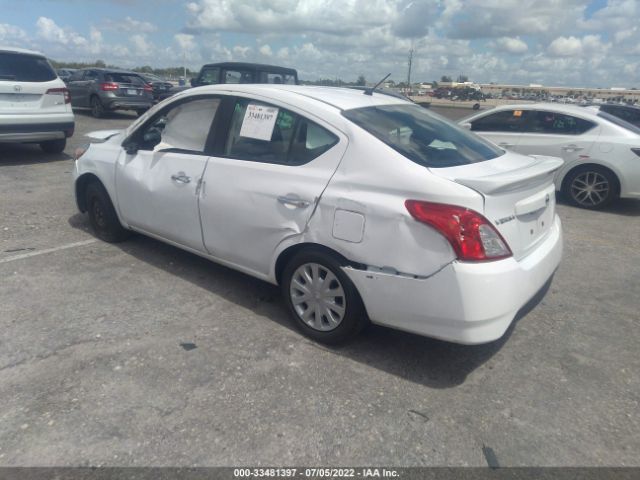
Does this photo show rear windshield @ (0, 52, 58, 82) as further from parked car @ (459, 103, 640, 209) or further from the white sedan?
parked car @ (459, 103, 640, 209)

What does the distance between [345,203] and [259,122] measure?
105cm

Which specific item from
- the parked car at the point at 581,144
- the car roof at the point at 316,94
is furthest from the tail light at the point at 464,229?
the parked car at the point at 581,144

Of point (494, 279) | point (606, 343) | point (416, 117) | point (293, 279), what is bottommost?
point (606, 343)

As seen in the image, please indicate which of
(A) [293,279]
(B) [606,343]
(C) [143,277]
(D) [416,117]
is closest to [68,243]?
(C) [143,277]

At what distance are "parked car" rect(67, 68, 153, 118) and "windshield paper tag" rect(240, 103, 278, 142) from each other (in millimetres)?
13667

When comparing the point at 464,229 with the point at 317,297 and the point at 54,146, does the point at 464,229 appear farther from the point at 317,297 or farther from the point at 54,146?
the point at 54,146

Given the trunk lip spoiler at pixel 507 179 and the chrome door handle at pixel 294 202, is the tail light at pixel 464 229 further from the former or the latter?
the chrome door handle at pixel 294 202

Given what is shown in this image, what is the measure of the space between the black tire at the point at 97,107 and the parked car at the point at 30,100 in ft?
24.5

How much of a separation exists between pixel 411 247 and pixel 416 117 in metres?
1.34

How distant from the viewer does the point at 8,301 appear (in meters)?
3.79

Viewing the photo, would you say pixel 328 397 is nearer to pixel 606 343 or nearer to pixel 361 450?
pixel 361 450

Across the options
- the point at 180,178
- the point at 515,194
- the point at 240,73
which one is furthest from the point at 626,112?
the point at 180,178

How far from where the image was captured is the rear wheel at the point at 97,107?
51.9 ft

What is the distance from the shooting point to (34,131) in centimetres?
840
